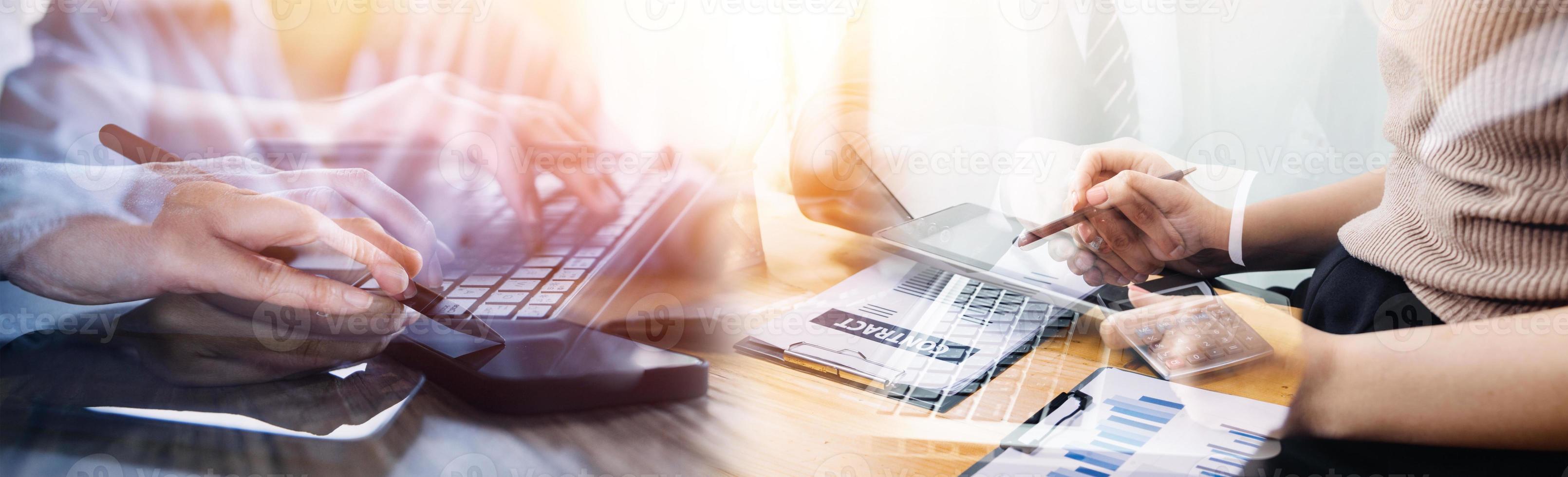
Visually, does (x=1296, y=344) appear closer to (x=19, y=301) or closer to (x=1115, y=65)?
(x=1115, y=65)

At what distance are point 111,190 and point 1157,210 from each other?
72 centimetres

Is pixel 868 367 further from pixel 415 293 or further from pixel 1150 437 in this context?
pixel 415 293

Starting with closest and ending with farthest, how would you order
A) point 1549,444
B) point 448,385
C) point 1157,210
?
point 1549,444, point 448,385, point 1157,210

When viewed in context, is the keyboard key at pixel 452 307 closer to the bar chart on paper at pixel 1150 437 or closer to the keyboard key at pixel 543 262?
the keyboard key at pixel 543 262

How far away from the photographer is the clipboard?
14.7 inches

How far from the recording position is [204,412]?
0.41 meters

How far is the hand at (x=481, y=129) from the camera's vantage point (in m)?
0.44

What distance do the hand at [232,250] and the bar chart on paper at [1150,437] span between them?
0.38m

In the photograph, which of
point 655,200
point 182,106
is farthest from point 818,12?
point 182,106

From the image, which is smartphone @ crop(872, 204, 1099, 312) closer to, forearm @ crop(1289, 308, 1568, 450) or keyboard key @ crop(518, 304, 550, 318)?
forearm @ crop(1289, 308, 1568, 450)

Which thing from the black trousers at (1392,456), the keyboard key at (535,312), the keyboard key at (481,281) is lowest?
the black trousers at (1392,456)

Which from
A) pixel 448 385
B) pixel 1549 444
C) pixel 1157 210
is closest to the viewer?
pixel 1549 444

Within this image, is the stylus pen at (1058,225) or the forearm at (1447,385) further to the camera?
the stylus pen at (1058,225)

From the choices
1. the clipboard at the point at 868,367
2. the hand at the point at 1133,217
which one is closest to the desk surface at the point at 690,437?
the clipboard at the point at 868,367
